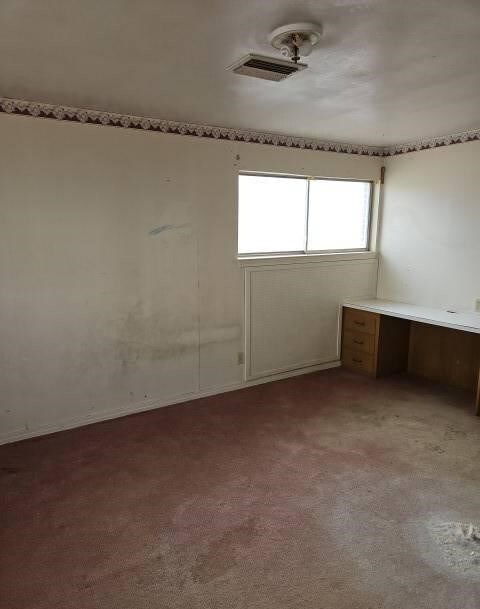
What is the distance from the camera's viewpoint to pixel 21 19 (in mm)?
1762

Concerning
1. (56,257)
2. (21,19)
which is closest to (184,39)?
(21,19)

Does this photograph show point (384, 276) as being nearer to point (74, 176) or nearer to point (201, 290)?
point (201, 290)

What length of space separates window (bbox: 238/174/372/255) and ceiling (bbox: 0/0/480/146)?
0.81 metres

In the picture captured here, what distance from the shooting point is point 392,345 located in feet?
14.8

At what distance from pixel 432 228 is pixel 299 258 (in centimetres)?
129

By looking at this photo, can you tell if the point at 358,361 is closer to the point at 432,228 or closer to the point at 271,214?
the point at 432,228

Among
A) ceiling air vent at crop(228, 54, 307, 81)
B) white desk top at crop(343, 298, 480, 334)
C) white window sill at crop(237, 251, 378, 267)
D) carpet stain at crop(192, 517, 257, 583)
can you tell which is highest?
ceiling air vent at crop(228, 54, 307, 81)

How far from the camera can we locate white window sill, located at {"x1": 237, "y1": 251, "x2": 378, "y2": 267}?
404 centimetres

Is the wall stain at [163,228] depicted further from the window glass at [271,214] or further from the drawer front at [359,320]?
the drawer front at [359,320]

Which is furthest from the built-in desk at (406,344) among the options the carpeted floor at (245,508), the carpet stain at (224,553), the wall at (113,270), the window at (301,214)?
the carpet stain at (224,553)

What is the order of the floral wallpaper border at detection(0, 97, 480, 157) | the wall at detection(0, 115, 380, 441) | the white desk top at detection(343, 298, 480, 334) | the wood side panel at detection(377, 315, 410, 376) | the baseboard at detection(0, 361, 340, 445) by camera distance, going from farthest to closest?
1. the wood side panel at detection(377, 315, 410, 376)
2. the white desk top at detection(343, 298, 480, 334)
3. the baseboard at detection(0, 361, 340, 445)
4. the wall at detection(0, 115, 380, 441)
5. the floral wallpaper border at detection(0, 97, 480, 157)

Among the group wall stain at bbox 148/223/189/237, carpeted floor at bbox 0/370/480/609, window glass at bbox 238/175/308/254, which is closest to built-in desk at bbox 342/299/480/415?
carpeted floor at bbox 0/370/480/609

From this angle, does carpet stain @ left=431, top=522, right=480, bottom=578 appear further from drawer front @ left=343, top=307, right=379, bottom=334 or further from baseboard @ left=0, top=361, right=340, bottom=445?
drawer front @ left=343, top=307, right=379, bottom=334

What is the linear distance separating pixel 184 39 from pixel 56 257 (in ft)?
5.89
